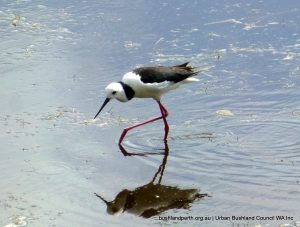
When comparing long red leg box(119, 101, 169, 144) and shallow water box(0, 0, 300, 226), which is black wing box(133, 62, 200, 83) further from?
shallow water box(0, 0, 300, 226)

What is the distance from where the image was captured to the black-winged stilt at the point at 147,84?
26.9 feet

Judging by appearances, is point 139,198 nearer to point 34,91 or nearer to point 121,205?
point 121,205

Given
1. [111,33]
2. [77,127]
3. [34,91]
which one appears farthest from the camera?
[111,33]

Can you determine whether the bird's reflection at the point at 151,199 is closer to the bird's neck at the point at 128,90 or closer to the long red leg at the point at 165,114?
the long red leg at the point at 165,114

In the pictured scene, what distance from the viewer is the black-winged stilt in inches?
323

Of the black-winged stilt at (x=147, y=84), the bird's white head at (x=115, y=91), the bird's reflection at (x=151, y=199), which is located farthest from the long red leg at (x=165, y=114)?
the bird's reflection at (x=151, y=199)

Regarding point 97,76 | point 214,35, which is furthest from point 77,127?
point 214,35

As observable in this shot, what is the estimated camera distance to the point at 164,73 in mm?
8344

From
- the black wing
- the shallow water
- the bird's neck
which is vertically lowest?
the shallow water

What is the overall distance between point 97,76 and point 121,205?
3780 millimetres

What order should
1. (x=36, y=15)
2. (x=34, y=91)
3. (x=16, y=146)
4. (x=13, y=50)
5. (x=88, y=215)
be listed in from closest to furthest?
(x=88, y=215) → (x=16, y=146) → (x=34, y=91) → (x=13, y=50) → (x=36, y=15)

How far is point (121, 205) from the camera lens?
655 cm

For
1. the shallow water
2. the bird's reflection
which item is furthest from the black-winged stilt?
the bird's reflection

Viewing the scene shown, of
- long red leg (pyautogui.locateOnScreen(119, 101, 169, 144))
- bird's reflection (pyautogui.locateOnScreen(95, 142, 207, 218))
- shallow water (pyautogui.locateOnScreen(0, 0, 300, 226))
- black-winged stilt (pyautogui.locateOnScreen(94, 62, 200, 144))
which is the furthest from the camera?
black-winged stilt (pyautogui.locateOnScreen(94, 62, 200, 144))
